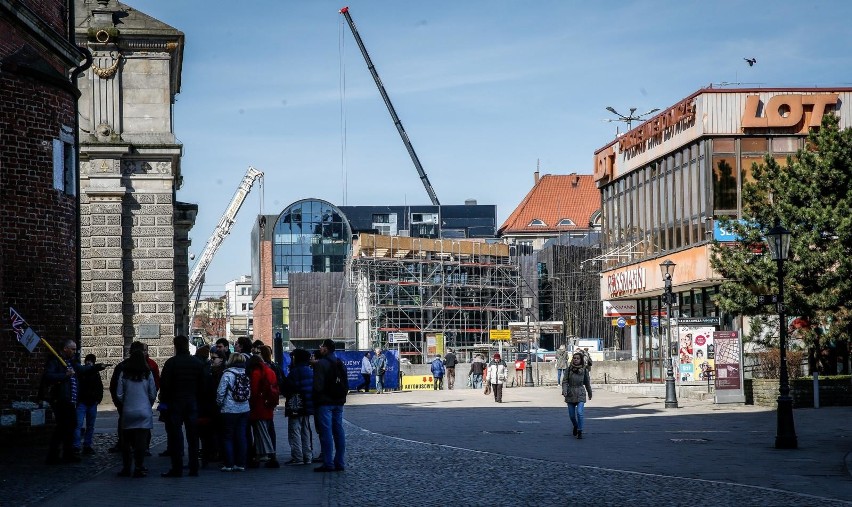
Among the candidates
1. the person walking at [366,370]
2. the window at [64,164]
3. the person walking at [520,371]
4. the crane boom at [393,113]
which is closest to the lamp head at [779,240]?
the window at [64,164]

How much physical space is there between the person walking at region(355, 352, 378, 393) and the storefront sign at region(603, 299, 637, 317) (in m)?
10.4

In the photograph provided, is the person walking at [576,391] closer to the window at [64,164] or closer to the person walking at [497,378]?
the window at [64,164]

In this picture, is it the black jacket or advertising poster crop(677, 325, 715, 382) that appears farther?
advertising poster crop(677, 325, 715, 382)

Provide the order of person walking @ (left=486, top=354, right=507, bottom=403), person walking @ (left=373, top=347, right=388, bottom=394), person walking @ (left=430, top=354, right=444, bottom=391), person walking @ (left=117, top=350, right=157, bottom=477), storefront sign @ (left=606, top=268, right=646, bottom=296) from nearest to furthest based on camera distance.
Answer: person walking @ (left=117, top=350, right=157, bottom=477), person walking @ (left=486, top=354, right=507, bottom=403), storefront sign @ (left=606, top=268, right=646, bottom=296), person walking @ (left=373, top=347, right=388, bottom=394), person walking @ (left=430, top=354, right=444, bottom=391)

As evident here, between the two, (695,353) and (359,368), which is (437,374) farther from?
(695,353)

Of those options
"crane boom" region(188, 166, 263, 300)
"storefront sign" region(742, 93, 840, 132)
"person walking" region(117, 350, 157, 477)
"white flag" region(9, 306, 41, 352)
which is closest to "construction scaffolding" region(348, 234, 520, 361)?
"crane boom" region(188, 166, 263, 300)

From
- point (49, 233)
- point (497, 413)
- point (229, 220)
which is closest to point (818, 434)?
point (497, 413)

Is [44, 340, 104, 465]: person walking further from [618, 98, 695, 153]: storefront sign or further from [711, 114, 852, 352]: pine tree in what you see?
[618, 98, 695, 153]: storefront sign

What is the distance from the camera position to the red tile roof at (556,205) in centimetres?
13462

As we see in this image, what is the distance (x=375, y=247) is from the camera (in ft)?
285

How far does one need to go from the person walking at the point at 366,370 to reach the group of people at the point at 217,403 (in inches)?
1169

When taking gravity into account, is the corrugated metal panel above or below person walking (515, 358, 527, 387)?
above

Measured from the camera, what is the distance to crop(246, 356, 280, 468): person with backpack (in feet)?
60.9

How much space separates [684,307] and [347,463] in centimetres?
3210
